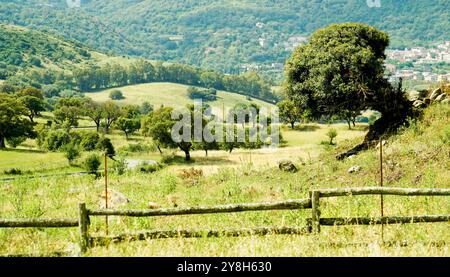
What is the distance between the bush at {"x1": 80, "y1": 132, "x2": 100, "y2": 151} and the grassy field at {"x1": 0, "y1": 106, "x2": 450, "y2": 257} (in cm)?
5586

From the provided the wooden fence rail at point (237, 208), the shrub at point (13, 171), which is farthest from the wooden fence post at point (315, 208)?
the shrub at point (13, 171)

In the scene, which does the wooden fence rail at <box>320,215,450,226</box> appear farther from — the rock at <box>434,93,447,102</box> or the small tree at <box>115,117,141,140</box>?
the small tree at <box>115,117,141,140</box>

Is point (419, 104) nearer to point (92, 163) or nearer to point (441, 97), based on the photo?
point (441, 97)

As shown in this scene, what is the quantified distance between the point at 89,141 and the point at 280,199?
68.5 metres

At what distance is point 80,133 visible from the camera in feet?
291

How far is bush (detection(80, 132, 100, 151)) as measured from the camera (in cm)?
8125

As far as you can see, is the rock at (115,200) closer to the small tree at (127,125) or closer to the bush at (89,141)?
the bush at (89,141)

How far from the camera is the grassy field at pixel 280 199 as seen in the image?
31.4 ft

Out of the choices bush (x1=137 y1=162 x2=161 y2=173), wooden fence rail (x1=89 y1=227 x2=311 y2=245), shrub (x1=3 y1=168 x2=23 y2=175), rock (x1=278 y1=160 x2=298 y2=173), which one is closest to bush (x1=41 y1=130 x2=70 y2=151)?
shrub (x1=3 y1=168 x2=23 y2=175)

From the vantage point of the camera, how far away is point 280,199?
57.9ft
